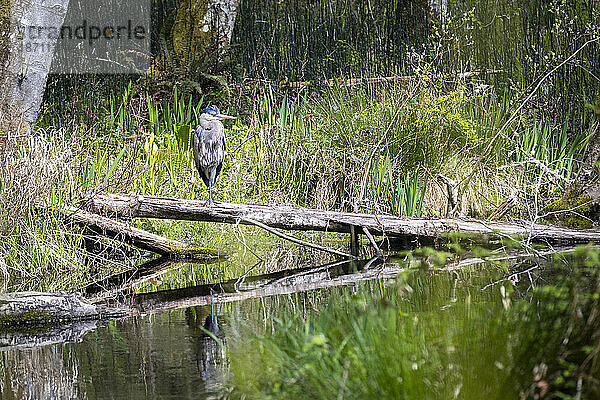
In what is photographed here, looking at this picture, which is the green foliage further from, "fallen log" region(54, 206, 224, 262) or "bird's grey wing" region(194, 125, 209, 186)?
"fallen log" region(54, 206, 224, 262)

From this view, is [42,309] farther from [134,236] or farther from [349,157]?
[349,157]

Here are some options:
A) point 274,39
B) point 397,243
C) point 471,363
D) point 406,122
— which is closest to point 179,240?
point 397,243

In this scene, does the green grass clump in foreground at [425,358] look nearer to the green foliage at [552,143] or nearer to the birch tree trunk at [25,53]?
the birch tree trunk at [25,53]

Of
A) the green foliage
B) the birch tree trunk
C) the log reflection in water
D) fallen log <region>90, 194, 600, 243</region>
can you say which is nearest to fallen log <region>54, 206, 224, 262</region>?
fallen log <region>90, 194, 600, 243</region>

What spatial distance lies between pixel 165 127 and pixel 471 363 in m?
6.40

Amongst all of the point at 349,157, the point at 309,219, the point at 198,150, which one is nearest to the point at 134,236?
the point at 198,150

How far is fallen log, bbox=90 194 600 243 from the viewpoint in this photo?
17.4 ft

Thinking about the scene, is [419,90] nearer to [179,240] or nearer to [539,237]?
[539,237]

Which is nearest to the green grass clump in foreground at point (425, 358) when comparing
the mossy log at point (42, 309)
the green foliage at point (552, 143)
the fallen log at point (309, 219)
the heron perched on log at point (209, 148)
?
the mossy log at point (42, 309)

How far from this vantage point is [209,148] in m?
5.82

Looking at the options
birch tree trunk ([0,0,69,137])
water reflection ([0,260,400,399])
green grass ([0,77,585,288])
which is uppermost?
birch tree trunk ([0,0,69,137])

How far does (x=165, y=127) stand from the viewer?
815 centimetres

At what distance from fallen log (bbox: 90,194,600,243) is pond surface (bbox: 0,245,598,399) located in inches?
19.8

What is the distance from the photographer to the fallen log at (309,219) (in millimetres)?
5301
